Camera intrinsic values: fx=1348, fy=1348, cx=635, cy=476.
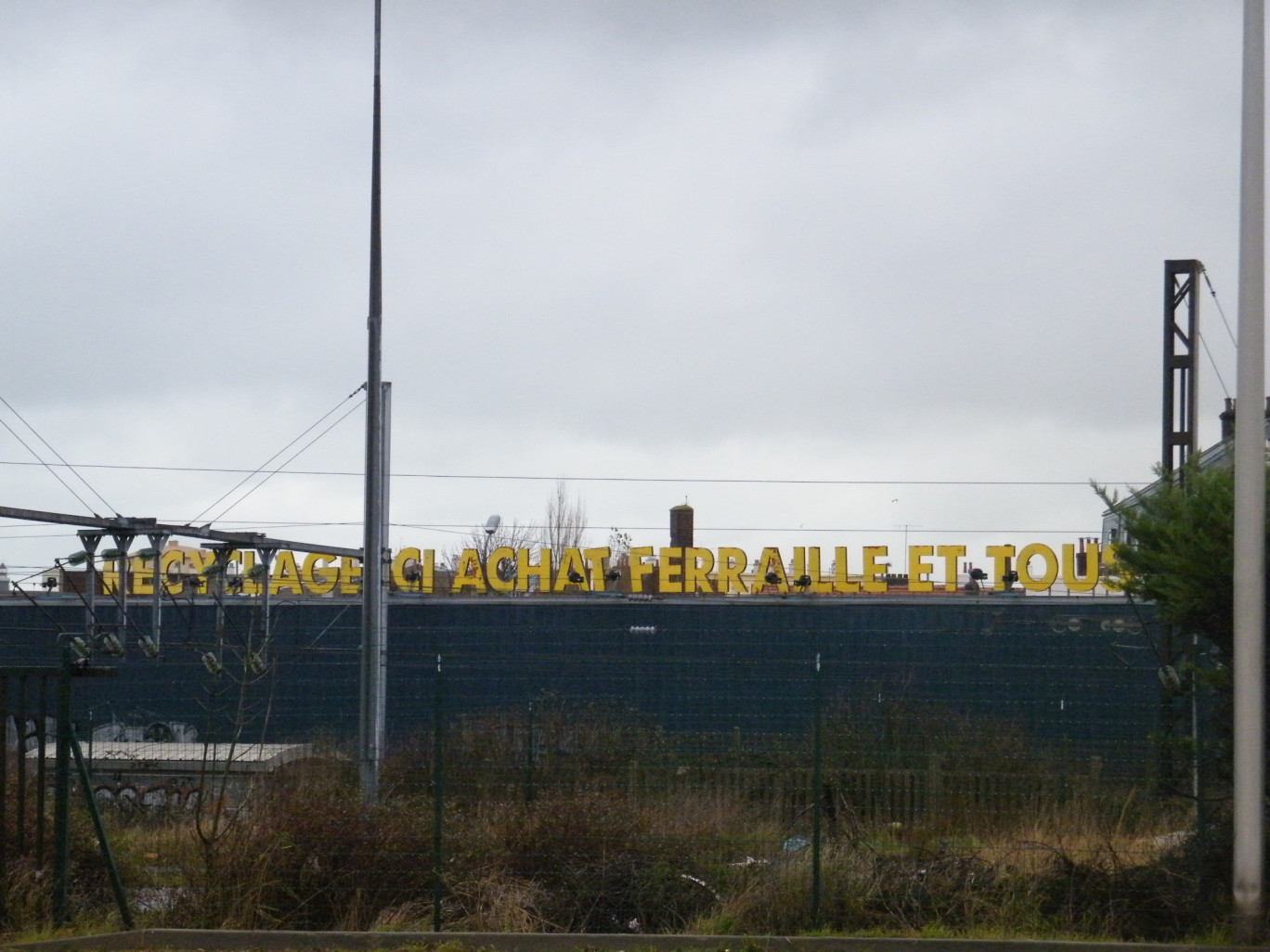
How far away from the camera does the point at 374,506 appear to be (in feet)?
52.5

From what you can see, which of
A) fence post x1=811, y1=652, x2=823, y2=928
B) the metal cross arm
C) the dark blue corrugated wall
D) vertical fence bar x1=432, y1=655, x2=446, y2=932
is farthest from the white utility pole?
the metal cross arm

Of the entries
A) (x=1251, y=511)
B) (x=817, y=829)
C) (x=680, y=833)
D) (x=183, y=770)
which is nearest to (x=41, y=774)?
(x=183, y=770)

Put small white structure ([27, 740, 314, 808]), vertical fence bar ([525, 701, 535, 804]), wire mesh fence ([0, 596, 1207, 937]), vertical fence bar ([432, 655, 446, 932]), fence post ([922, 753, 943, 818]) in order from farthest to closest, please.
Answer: small white structure ([27, 740, 314, 808]) → vertical fence bar ([525, 701, 535, 804]) → fence post ([922, 753, 943, 818]) → wire mesh fence ([0, 596, 1207, 937]) → vertical fence bar ([432, 655, 446, 932])

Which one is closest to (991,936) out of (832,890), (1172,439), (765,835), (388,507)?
(832,890)

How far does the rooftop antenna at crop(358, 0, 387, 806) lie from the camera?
1508cm

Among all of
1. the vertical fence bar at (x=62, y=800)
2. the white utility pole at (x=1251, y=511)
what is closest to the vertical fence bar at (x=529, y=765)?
the vertical fence bar at (x=62, y=800)

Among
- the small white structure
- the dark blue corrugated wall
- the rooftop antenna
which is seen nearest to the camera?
the small white structure

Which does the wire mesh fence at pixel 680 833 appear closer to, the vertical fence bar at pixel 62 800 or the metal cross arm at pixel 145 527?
the vertical fence bar at pixel 62 800

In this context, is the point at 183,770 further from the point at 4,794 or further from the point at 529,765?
the point at 529,765

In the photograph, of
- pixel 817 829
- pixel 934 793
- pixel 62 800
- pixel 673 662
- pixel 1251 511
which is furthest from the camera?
pixel 673 662

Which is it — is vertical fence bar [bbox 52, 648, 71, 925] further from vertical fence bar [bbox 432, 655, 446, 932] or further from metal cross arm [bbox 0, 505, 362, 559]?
metal cross arm [bbox 0, 505, 362, 559]

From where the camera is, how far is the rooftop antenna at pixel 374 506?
49.5 ft

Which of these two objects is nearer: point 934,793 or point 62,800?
point 62,800

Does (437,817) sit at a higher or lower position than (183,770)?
higher
